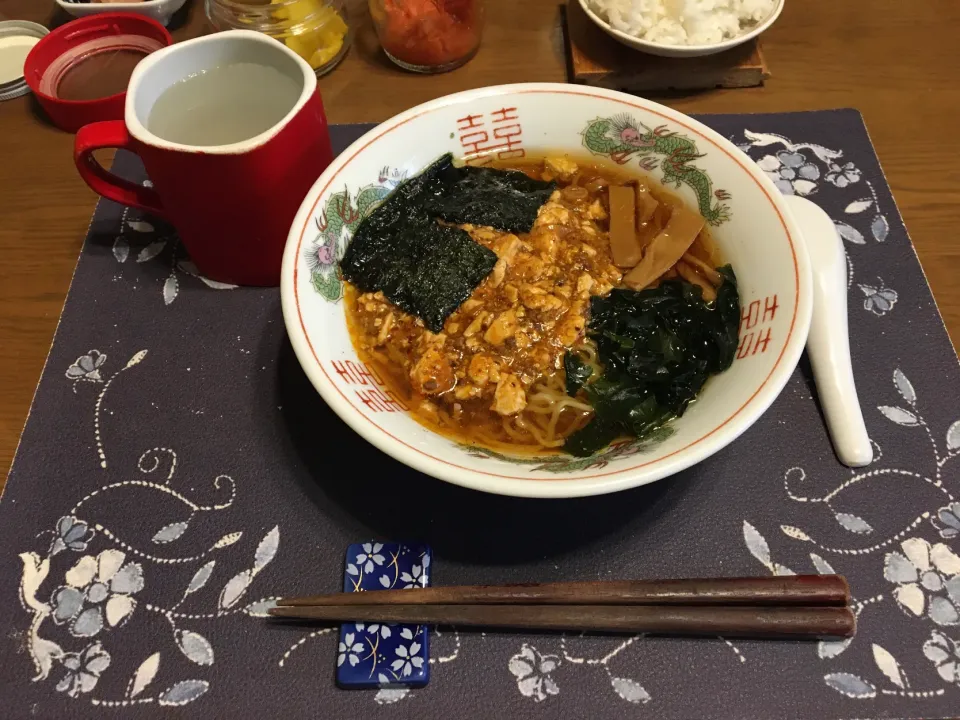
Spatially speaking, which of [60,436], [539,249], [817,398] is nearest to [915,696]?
[817,398]

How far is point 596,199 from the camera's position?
1656mm

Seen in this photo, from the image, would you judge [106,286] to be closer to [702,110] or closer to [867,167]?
[702,110]

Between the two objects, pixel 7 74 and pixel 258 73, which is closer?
pixel 258 73

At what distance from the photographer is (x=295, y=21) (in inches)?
82.0

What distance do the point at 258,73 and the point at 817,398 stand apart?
1595 millimetres

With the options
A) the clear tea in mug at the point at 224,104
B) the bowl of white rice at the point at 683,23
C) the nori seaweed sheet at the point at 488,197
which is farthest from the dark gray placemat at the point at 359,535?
the bowl of white rice at the point at 683,23

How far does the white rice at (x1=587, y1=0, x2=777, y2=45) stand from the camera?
80.8 inches

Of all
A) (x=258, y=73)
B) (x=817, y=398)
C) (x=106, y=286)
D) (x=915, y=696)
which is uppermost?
(x=258, y=73)

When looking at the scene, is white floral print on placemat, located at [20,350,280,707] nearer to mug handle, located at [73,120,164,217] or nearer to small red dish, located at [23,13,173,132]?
mug handle, located at [73,120,164,217]

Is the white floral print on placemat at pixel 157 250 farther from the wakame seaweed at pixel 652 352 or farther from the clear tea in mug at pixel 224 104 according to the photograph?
the wakame seaweed at pixel 652 352

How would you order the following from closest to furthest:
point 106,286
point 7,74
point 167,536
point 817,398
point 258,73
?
point 167,536, point 817,398, point 258,73, point 106,286, point 7,74

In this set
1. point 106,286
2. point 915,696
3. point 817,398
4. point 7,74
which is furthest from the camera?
point 7,74

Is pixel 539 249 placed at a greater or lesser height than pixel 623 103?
lesser

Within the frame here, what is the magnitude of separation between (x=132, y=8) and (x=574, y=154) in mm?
1700
